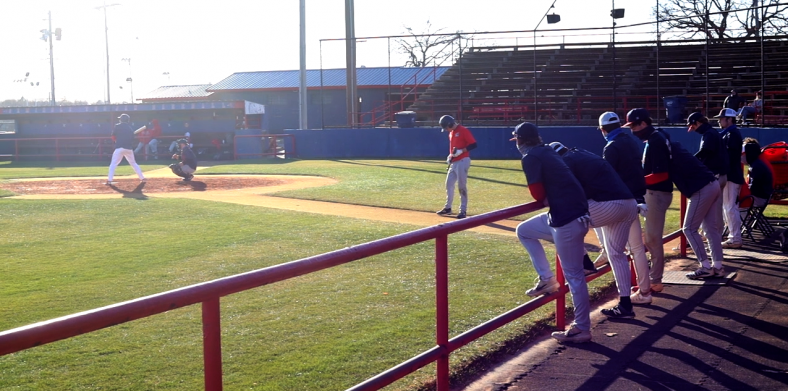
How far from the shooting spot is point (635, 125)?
770 centimetres

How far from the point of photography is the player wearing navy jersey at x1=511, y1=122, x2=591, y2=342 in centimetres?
589

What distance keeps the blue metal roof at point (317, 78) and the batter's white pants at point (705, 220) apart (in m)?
43.8

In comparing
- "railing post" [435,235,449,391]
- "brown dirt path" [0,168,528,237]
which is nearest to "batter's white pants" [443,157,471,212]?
"brown dirt path" [0,168,528,237]

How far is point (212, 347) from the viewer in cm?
315

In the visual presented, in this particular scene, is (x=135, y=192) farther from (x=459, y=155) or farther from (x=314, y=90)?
(x=314, y=90)

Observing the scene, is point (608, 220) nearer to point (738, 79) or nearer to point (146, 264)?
point (146, 264)

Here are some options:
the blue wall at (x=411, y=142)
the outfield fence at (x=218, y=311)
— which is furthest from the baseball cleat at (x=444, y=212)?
the blue wall at (x=411, y=142)

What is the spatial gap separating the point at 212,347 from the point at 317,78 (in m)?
55.1

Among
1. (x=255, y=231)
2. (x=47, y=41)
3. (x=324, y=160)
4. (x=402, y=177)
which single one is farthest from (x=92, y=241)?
(x=47, y=41)

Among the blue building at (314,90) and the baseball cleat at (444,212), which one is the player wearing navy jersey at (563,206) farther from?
the blue building at (314,90)

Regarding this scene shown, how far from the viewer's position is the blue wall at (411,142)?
2728cm

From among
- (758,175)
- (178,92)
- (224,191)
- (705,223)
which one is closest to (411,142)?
(224,191)

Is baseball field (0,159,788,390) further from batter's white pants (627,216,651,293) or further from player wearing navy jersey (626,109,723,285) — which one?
player wearing navy jersey (626,109,723,285)

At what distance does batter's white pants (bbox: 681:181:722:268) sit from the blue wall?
1795cm
